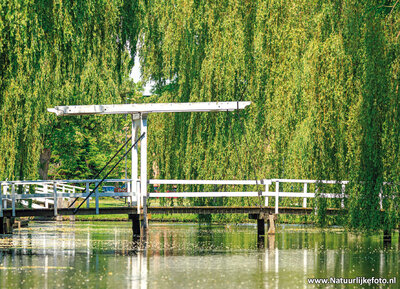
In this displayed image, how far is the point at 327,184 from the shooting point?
66.4ft

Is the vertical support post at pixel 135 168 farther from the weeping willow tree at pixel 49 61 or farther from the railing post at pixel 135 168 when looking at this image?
the weeping willow tree at pixel 49 61

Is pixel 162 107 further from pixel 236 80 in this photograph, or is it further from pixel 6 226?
pixel 6 226

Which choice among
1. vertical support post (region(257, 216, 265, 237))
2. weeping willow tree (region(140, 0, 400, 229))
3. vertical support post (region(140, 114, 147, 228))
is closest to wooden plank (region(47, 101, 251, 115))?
vertical support post (region(140, 114, 147, 228))

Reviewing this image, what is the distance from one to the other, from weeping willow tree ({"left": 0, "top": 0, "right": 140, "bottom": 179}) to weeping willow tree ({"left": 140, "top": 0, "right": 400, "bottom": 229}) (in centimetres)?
202

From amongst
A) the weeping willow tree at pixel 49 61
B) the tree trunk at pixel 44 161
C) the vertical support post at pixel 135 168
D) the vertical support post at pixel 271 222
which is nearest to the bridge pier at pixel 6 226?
the weeping willow tree at pixel 49 61

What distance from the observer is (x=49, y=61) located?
2206 centimetres

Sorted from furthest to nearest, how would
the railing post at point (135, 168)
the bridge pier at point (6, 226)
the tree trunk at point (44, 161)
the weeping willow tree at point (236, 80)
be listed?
the tree trunk at point (44, 161) < the bridge pier at point (6, 226) < the railing post at point (135, 168) < the weeping willow tree at point (236, 80)

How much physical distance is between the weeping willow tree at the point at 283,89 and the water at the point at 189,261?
199 centimetres

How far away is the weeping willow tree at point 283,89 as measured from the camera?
1786 cm

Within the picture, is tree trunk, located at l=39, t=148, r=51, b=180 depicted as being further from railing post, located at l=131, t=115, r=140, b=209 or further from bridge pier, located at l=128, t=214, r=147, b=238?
railing post, located at l=131, t=115, r=140, b=209

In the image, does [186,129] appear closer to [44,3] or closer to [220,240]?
[220,240]

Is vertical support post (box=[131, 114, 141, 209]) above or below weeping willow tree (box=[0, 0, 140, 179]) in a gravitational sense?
below

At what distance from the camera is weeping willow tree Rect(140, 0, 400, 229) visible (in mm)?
17859

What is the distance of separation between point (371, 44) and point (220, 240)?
1030 cm
